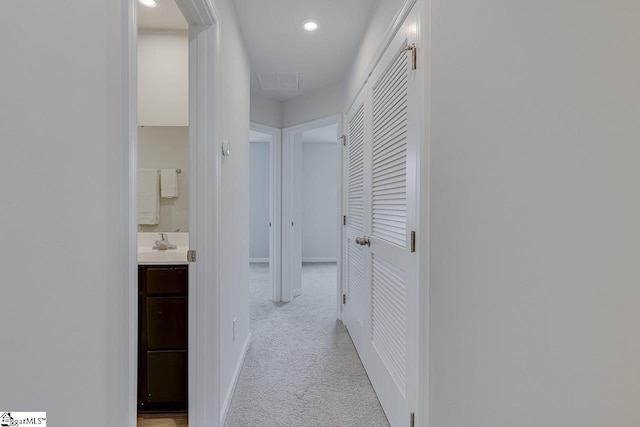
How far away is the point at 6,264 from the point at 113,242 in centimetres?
24

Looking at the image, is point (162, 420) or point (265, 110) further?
point (265, 110)

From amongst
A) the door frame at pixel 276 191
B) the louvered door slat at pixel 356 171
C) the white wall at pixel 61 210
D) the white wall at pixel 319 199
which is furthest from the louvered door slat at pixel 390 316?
the white wall at pixel 319 199

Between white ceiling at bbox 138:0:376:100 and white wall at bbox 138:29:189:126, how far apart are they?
0.10 metres

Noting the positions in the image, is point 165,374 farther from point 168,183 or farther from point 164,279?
point 168,183

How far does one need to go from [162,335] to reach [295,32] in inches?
89.4

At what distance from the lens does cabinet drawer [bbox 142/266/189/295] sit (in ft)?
5.71

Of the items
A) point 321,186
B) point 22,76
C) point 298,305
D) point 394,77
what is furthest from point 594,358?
point 321,186

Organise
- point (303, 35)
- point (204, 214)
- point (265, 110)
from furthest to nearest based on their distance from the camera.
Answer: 1. point (265, 110)
2. point (303, 35)
3. point (204, 214)

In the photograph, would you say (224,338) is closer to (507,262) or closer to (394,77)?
(507,262)

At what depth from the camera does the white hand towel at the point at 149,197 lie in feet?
7.72

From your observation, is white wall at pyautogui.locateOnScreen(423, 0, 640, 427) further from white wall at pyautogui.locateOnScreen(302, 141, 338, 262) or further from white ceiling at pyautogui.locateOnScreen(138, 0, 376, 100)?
white wall at pyautogui.locateOnScreen(302, 141, 338, 262)

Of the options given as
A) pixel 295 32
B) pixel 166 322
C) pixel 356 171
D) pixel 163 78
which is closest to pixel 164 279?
pixel 166 322

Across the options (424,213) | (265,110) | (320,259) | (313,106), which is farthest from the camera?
(320,259)

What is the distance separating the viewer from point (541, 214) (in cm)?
69
